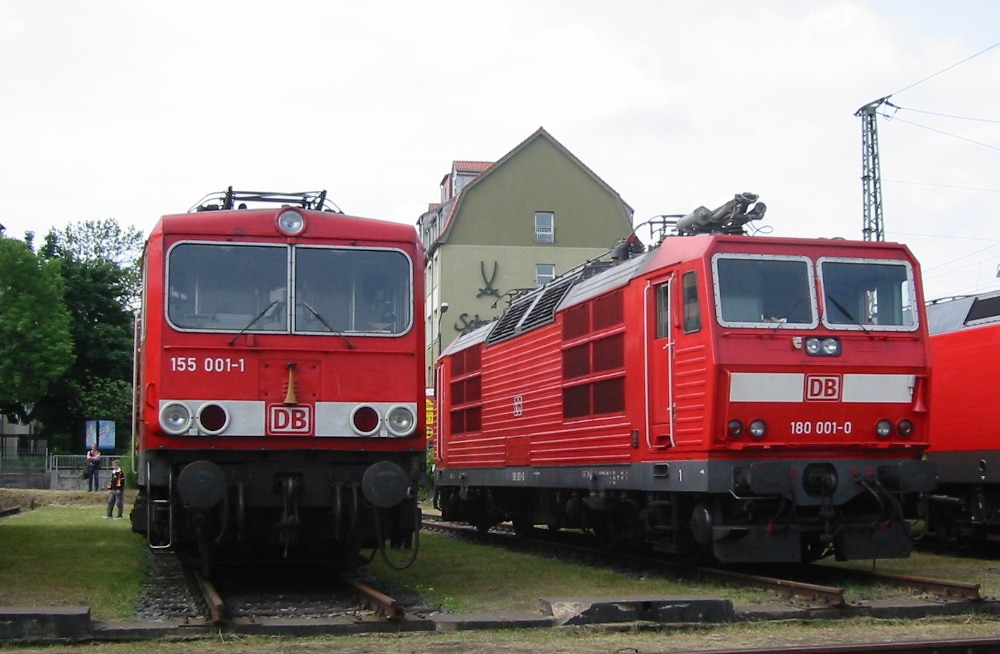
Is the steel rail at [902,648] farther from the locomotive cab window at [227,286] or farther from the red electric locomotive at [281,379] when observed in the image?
the locomotive cab window at [227,286]

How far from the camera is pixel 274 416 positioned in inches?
417

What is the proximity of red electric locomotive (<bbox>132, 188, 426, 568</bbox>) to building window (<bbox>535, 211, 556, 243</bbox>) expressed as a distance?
37594mm

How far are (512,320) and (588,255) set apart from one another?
3083 centimetres

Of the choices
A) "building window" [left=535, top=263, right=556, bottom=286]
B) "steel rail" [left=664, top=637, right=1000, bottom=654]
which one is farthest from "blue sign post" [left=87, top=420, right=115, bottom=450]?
"steel rail" [left=664, top=637, right=1000, bottom=654]

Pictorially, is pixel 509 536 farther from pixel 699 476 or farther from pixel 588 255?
pixel 588 255

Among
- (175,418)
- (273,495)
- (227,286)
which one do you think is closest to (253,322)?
(227,286)

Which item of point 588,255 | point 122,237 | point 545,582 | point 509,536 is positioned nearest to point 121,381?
point 122,237

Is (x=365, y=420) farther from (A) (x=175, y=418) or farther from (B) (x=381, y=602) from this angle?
(B) (x=381, y=602)

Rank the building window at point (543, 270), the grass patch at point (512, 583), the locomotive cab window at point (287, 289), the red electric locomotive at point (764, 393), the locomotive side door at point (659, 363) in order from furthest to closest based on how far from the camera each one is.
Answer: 1. the building window at point (543, 270)
2. the locomotive side door at point (659, 363)
3. the red electric locomotive at point (764, 393)
4. the locomotive cab window at point (287, 289)
5. the grass patch at point (512, 583)

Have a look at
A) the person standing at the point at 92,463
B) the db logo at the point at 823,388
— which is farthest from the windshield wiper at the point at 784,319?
the person standing at the point at 92,463

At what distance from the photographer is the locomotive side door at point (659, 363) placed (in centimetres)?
1219

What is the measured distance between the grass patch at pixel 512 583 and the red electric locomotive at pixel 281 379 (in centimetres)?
89

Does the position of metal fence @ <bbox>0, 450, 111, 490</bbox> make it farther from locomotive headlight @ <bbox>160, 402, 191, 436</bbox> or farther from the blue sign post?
locomotive headlight @ <bbox>160, 402, 191, 436</bbox>

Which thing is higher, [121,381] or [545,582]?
[121,381]
